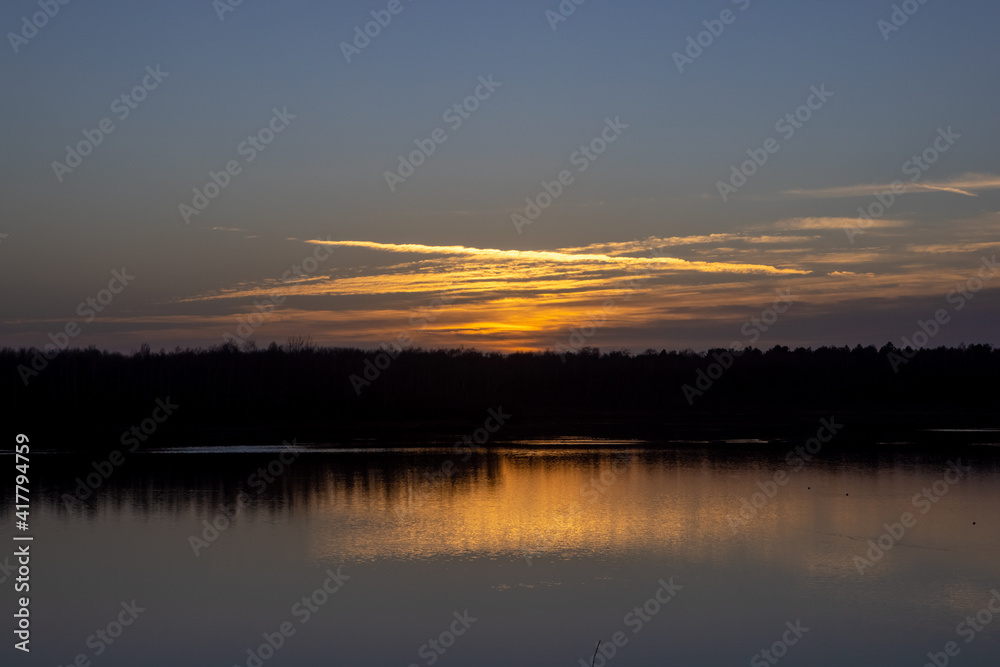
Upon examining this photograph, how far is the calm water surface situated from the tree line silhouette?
15910 millimetres

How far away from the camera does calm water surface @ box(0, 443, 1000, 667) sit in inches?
364

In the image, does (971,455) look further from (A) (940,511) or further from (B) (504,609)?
(B) (504,609)

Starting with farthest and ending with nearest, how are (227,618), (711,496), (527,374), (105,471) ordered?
(527,374), (105,471), (711,496), (227,618)

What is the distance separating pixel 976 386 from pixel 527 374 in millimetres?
30807

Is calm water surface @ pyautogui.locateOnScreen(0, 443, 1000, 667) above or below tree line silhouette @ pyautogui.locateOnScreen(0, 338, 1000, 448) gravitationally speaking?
below

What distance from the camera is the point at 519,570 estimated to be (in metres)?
12.0

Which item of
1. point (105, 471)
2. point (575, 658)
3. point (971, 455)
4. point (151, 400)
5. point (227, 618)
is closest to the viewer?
point (575, 658)

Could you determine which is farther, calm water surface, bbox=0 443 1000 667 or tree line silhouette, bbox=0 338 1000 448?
tree line silhouette, bbox=0 338 1000 448

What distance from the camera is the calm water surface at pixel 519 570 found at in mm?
9250

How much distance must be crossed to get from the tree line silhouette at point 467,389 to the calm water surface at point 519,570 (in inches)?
626

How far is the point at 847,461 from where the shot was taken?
23.7 meters

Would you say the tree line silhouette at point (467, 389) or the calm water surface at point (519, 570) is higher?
the tree line silhouette at point (467, 389)

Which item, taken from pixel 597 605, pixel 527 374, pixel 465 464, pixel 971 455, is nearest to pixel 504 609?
pixel 597 605

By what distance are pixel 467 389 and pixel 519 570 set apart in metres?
50.9
